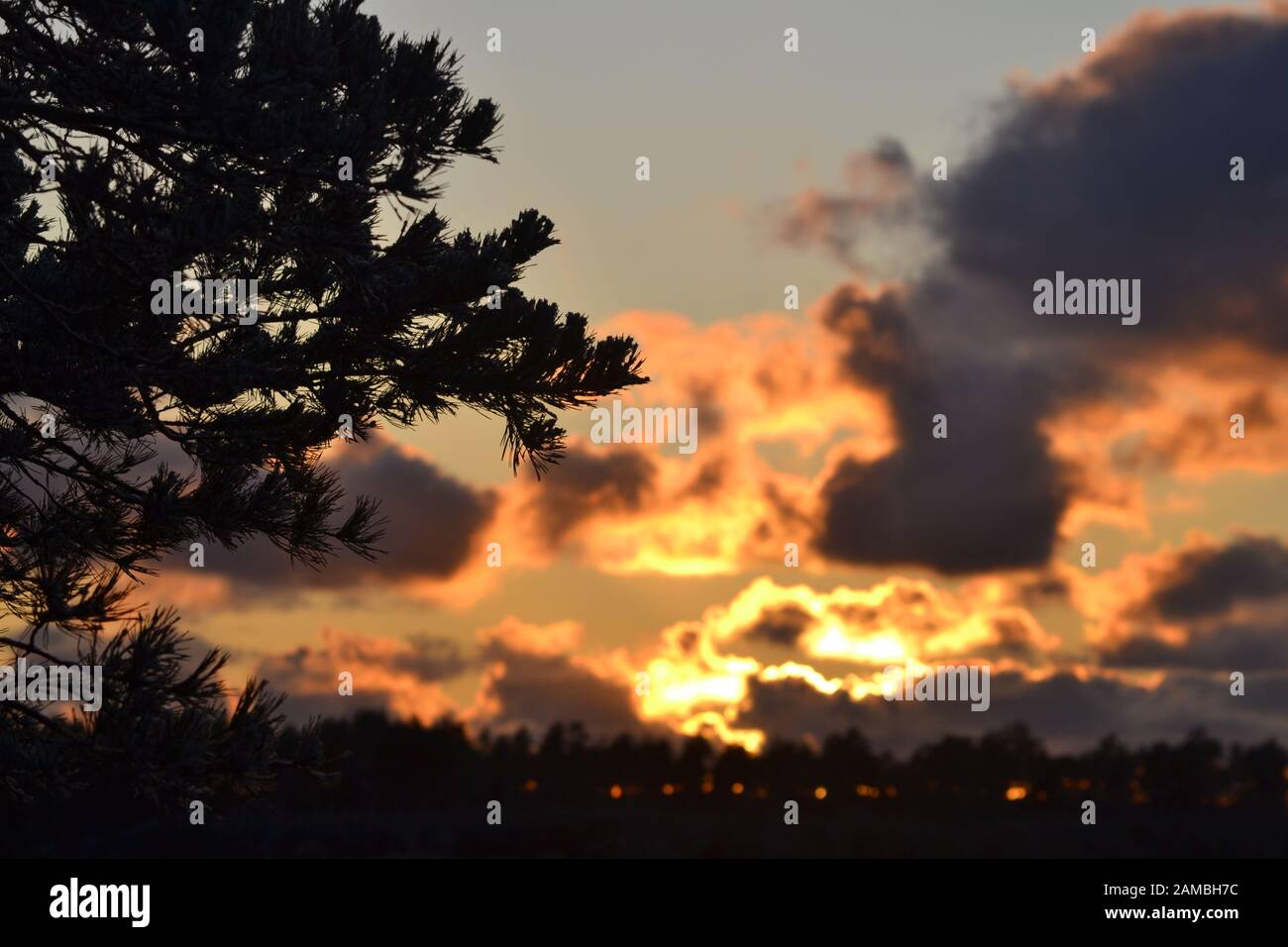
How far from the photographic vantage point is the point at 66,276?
7.48m

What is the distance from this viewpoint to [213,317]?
8484mm

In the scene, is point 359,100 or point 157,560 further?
point 157,560

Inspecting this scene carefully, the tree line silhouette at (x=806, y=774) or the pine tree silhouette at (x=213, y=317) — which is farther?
the tree line silhouette at (x=806, y=774)

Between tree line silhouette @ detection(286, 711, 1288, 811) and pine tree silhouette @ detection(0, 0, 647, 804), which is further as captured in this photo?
tree line silhouette @ detection(286, 711, 1288, 811)

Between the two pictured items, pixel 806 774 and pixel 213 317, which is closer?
pixel 213 317

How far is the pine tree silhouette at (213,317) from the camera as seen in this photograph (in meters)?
6.65

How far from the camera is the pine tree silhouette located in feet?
21.8
